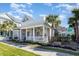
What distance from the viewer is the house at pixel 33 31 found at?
810 cm

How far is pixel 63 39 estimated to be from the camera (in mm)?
8070

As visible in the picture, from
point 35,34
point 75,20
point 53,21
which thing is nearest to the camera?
point 75,20

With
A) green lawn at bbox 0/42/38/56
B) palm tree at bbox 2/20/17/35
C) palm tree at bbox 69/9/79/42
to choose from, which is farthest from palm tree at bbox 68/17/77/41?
palm tree at bbox 2/20/17/35

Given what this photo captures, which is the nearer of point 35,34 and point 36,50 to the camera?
point 36,50

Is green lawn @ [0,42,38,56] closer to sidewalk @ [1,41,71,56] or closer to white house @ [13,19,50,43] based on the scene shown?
sidewalk @ [1,41,71,56]

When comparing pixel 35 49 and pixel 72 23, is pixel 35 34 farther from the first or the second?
pixel 72 23

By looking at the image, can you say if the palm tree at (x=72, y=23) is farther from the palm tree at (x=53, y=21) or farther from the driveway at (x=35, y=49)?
the driveway at (x=35, y=49)

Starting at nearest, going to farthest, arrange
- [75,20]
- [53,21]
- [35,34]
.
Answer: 1. [75,20]
2. [53,21]
3. [35,34]

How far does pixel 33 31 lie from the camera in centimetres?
820

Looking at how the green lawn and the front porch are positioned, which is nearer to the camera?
the green lawn

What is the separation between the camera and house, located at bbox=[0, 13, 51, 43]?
26.6 ft

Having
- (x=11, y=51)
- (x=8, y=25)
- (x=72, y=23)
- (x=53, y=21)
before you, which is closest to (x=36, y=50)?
(x=11, y=51)

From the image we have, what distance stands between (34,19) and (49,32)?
47cm

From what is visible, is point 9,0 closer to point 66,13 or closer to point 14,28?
point 14,28
